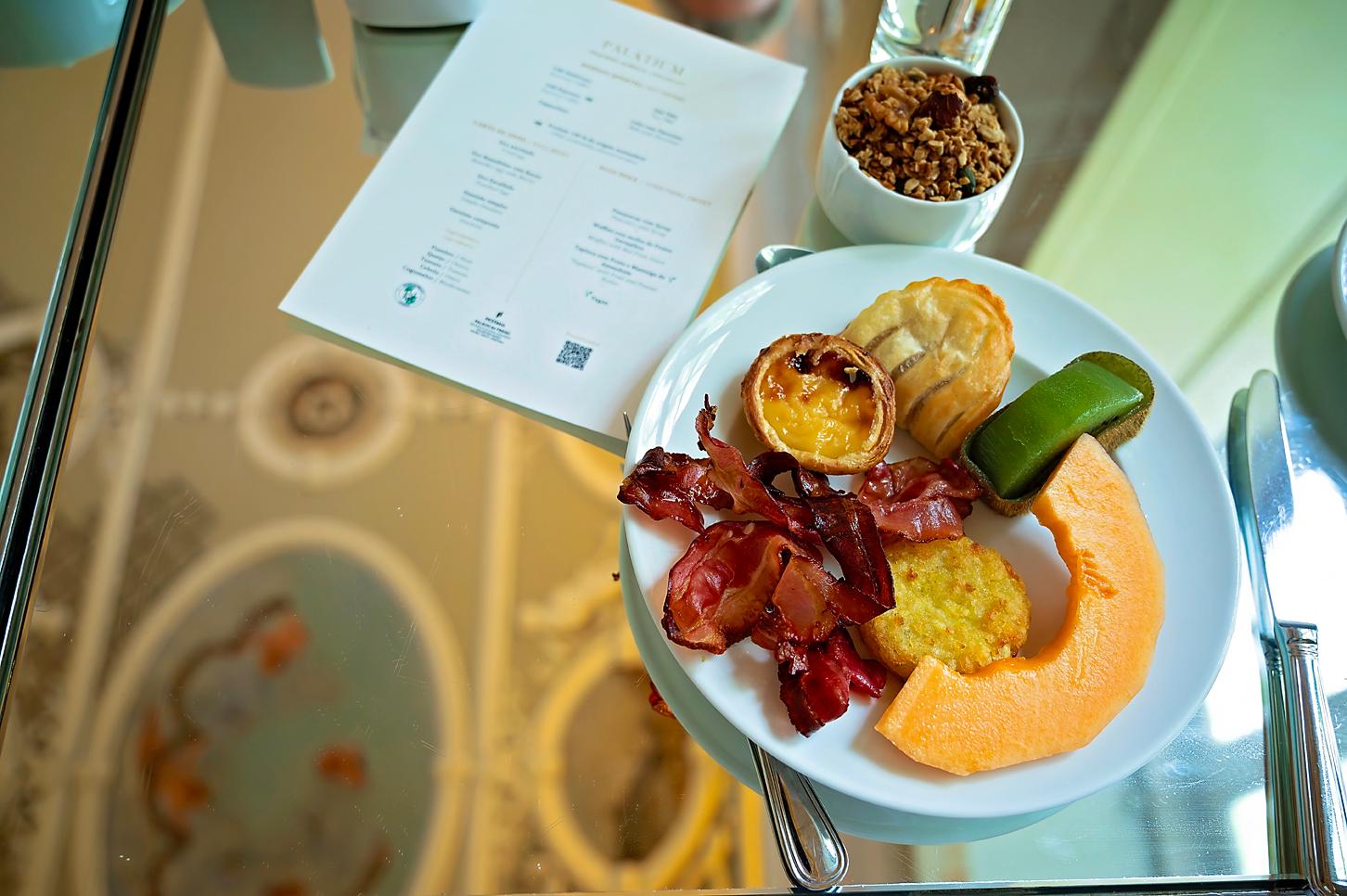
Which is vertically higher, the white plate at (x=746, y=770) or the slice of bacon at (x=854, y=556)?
the slice of bacon at (x=854, y=556)

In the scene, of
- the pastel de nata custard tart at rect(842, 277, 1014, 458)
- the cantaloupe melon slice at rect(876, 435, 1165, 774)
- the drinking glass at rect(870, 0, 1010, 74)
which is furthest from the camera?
the drinking glass at rect(870, 0, 1010, 74)

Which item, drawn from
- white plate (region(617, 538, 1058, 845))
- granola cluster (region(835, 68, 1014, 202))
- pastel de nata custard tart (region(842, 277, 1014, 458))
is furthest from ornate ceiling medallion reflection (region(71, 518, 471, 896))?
granola cluster (region(835, 68, 1014, 202))

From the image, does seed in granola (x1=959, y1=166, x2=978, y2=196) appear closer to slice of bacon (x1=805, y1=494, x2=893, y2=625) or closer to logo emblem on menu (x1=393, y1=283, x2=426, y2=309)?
slice of bacon (x1=805, y1=494, x2=893, y2=625)

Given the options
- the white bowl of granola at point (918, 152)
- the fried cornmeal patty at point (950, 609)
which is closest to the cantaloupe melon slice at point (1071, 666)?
the fried cornmeal patty at point (950, 609)

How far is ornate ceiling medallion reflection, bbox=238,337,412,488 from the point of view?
800 millimetres

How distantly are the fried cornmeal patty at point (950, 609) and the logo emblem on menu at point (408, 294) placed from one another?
1.50ft

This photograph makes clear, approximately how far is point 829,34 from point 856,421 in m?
0.56

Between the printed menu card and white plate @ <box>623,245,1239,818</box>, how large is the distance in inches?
3.2

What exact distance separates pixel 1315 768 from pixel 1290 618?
0.12 metres

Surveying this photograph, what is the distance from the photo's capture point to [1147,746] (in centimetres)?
60

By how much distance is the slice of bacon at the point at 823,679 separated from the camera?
591 mm

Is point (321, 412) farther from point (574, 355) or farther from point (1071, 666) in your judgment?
point (1071, 666)

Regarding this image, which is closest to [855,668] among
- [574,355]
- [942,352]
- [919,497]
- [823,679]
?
[823,679]

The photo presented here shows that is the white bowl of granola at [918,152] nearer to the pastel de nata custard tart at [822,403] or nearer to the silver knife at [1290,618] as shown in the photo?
the pastel de nata custard tart at [822,403]
